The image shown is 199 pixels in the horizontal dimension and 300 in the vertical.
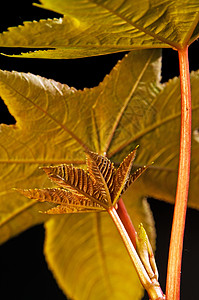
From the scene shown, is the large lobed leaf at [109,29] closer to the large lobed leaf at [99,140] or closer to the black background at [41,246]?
the large lobed leaf at [99,140]

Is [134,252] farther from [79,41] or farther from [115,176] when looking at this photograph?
[79,41]

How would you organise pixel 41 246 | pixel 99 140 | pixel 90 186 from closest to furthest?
pixel 90 186 < pixel 99 140 < pixel 41 246

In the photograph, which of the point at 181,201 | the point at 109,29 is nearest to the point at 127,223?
the point at 181,201

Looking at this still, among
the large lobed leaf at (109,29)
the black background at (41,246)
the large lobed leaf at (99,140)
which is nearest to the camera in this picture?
the large lobed leaf at (109,29)

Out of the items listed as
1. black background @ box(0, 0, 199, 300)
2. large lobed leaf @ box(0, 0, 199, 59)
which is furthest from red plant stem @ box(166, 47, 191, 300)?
black background @ box(0, 0, 199, 300)

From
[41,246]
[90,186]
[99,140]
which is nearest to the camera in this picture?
[90,186]

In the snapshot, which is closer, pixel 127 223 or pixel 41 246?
pixel 127 223

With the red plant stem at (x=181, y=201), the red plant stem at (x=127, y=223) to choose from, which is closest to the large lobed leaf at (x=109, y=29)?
the red plant stem at (x=181, y=201)

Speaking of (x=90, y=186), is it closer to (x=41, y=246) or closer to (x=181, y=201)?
(x=181, y=201)
